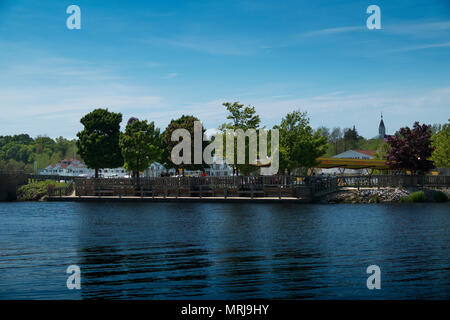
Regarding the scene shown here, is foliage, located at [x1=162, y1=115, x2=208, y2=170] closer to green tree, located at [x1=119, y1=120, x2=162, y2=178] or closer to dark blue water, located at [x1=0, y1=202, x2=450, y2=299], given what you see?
green tree, located at [x1=119, y1=120, x2=162, y2=178]

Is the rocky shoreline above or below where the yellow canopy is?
below

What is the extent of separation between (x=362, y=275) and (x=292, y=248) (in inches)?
290

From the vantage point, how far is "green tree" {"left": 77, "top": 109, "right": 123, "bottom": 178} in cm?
8188

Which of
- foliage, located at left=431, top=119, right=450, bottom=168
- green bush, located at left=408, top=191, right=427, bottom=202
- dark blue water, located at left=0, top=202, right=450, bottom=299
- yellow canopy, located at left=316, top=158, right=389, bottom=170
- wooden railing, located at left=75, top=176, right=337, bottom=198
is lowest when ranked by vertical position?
dark blue water, located at left=0, top=202, right=450, bottom=299

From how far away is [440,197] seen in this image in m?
58.7

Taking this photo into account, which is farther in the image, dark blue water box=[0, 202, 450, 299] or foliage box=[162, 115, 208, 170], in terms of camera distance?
foliage box=[162, 115, 208, 170]

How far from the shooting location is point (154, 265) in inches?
846

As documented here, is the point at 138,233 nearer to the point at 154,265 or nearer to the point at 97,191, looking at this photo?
the point at 154,265

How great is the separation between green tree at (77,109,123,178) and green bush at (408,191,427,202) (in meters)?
47.1

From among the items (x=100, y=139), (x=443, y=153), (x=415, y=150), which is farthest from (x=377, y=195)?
(x=100, y=139)

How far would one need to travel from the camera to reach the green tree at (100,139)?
8188 centimetres

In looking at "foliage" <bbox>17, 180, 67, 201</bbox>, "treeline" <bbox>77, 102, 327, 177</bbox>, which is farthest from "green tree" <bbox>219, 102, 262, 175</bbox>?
"foliage" <bbox>17, 180, 67, 201</bbox>

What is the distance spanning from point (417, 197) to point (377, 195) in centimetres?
463
